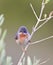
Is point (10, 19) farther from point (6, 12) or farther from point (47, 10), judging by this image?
point (47, 10)

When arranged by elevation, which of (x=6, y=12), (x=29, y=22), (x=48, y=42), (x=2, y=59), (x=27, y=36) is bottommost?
(x=48, y=42)

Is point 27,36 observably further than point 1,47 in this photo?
Yes

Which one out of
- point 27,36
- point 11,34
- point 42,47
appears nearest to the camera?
point 27,36

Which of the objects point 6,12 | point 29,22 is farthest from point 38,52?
point 6,12

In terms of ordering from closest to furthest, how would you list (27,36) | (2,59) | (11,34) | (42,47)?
(2,59) → (27,36) → (11,34) → (42,47)

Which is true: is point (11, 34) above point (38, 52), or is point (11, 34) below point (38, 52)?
above

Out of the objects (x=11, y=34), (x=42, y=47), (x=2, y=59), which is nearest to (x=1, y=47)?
(x=2, y=59)

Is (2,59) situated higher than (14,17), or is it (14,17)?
(2,59)

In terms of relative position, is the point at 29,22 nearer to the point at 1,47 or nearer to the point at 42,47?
the point at 42,47

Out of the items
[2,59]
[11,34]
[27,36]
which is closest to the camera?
[2,59]
